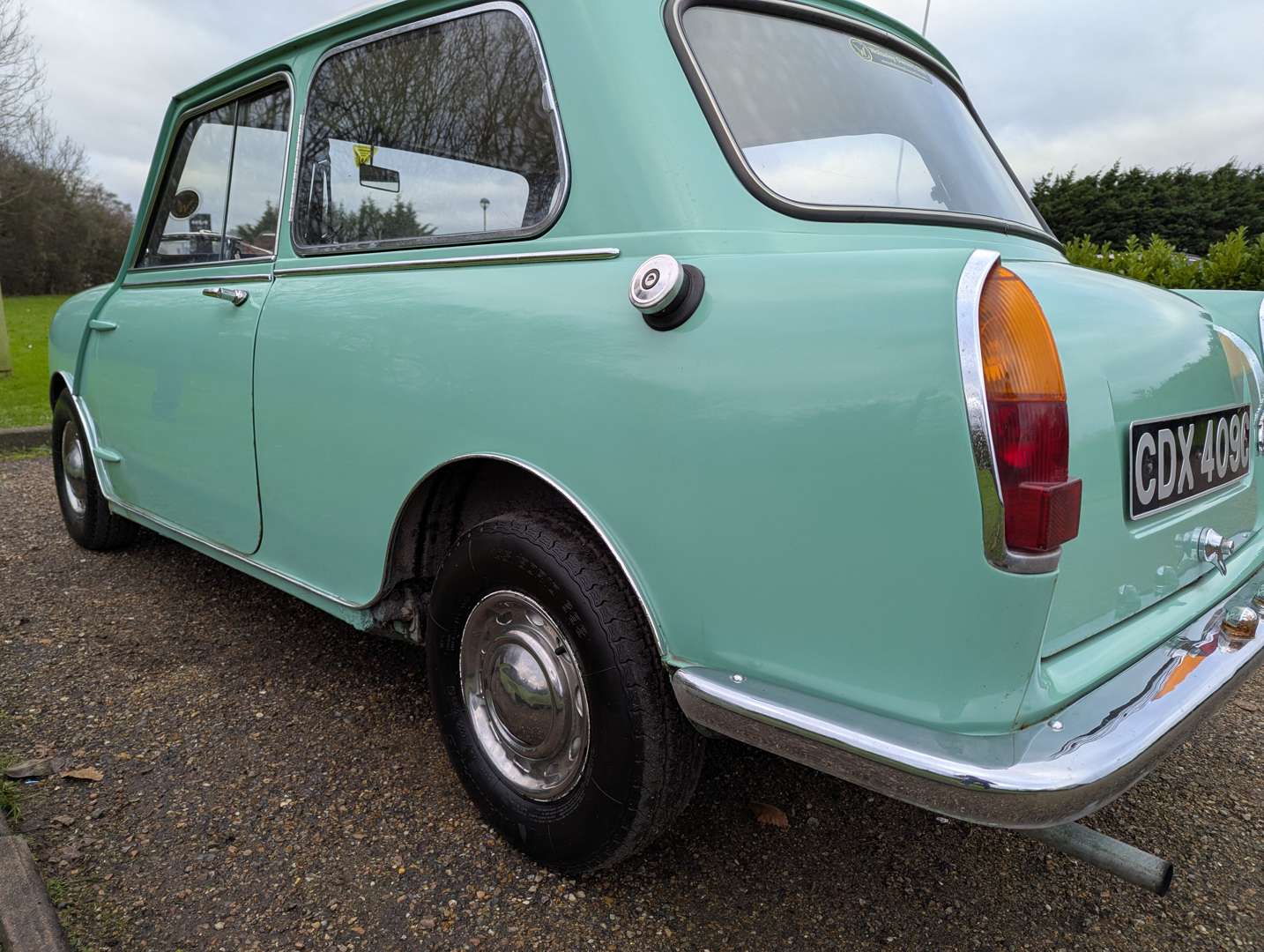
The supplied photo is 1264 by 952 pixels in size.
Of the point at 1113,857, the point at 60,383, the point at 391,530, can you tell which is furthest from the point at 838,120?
the point at 60,383

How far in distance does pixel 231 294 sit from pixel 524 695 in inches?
60.9

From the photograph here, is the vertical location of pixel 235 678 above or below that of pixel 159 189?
below

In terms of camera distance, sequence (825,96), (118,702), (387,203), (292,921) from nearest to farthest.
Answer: (292,921) → (825,96) → (387,203) → (118,702)

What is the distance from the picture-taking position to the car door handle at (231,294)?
8.45 feet

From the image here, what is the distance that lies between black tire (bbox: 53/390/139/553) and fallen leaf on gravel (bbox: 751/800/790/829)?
3.15 metres

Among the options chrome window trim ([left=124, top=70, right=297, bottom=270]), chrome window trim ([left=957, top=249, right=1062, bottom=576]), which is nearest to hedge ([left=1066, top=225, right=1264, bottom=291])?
chrome window trim ([left=124, top=70, right=297, bottom=270])

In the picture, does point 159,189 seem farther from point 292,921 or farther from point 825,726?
point 825,726

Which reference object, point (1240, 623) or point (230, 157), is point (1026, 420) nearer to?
point (1240, 623)

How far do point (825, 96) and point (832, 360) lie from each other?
0.94m

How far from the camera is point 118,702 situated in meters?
2.79

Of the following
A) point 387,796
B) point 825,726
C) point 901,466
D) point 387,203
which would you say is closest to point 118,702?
point 387,796

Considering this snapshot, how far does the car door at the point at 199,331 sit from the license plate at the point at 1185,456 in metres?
2.19

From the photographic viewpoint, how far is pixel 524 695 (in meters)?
1.95

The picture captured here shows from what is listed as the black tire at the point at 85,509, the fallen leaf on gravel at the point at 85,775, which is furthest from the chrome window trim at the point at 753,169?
the black tire at the point at 85,509
